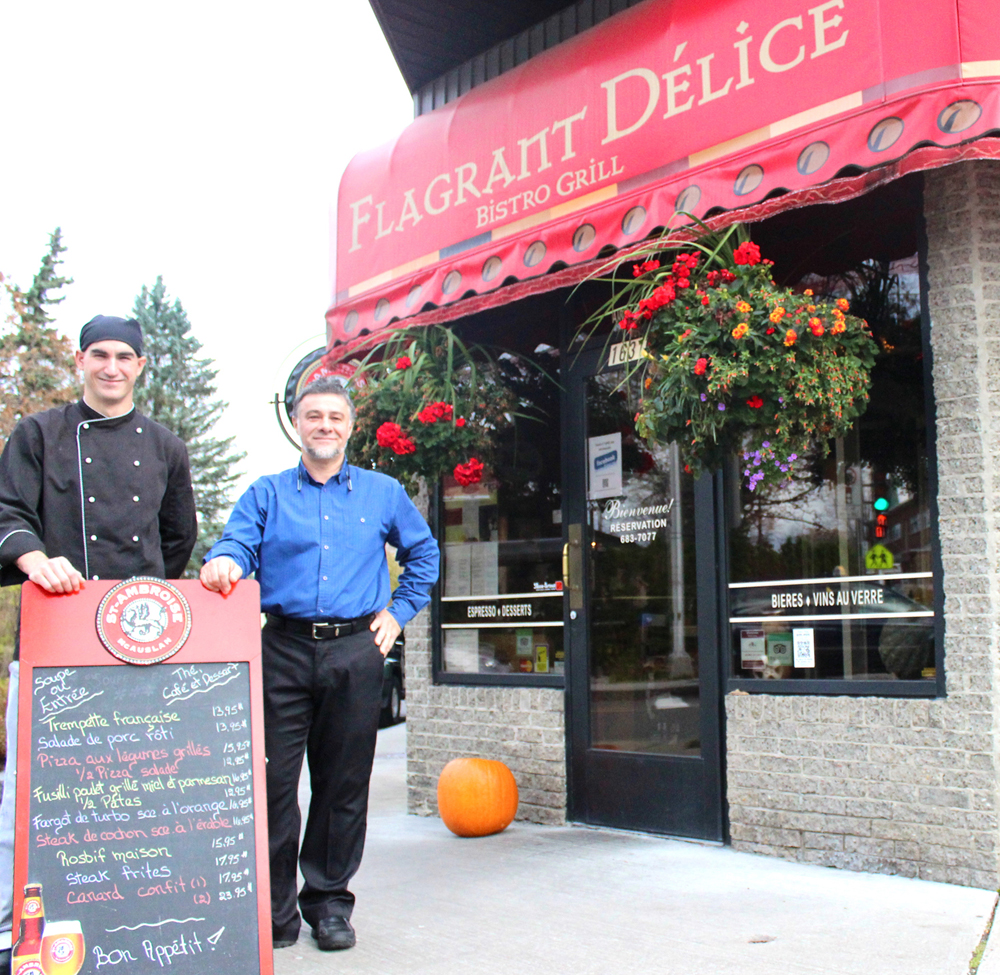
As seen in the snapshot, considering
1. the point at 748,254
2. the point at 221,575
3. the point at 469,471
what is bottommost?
the point at 221,575

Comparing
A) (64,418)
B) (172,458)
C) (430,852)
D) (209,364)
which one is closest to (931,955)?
(430,852)

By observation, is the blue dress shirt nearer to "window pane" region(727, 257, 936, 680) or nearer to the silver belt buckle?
the silver belt buckle

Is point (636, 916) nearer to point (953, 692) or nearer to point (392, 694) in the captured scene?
point (953, 692)

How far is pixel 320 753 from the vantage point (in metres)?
3.89

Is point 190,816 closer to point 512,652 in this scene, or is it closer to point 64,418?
point 64,418

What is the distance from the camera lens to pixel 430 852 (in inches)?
213

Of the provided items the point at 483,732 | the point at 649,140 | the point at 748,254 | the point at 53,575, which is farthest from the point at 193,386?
the point at 53,575

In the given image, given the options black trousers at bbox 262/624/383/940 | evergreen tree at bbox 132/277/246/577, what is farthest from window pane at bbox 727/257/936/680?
evergreen tree at bbox 132/277/246/577

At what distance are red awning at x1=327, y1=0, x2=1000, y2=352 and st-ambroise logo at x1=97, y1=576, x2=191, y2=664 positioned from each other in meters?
2.74

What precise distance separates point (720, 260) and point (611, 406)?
158cm

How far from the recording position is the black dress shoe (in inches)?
146

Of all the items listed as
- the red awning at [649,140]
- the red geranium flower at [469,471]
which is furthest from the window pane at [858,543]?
the red geranium flower at [469,471]

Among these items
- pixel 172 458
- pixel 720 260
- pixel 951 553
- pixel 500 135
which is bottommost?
pixel 951 553

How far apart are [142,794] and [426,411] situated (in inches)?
113
